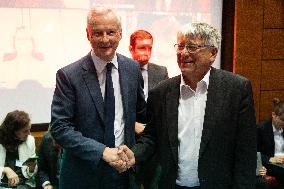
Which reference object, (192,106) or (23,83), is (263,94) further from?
(192,106)

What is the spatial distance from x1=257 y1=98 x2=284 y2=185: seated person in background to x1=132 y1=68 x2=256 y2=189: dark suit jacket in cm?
237

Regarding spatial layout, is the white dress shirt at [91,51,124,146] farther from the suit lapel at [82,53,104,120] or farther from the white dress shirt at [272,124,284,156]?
the white dress shirt at [272,124,284,156]

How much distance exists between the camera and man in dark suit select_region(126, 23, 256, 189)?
6.44 feet

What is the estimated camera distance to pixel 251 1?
16.9ft

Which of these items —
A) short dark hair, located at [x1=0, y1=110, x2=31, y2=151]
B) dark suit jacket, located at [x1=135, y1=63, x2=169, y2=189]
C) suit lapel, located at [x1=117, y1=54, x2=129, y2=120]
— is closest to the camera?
suit lapel, located at [x1=117, y1=54, x2=129, y2=120]

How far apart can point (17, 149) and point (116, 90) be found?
1.88 metres

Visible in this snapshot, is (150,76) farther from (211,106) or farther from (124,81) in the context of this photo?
(211,106)

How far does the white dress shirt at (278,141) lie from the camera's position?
441 cm

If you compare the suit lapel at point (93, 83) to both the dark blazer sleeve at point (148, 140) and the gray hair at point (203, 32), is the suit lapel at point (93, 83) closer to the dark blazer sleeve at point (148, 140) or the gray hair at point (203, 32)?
the dark blazer sleeve at point (148, 140)

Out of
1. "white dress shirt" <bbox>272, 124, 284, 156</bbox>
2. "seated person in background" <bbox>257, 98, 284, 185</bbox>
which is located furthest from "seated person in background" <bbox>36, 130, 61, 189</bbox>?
"white dress shirt" <bbox>272, 124, 284, 156</bbox>

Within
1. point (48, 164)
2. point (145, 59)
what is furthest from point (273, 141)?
point (48, 164)

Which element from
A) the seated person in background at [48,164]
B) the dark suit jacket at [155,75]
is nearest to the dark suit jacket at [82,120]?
the seated person in background at [48,164]

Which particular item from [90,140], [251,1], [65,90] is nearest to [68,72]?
[65,90]

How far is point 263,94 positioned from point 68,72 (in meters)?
3.76
